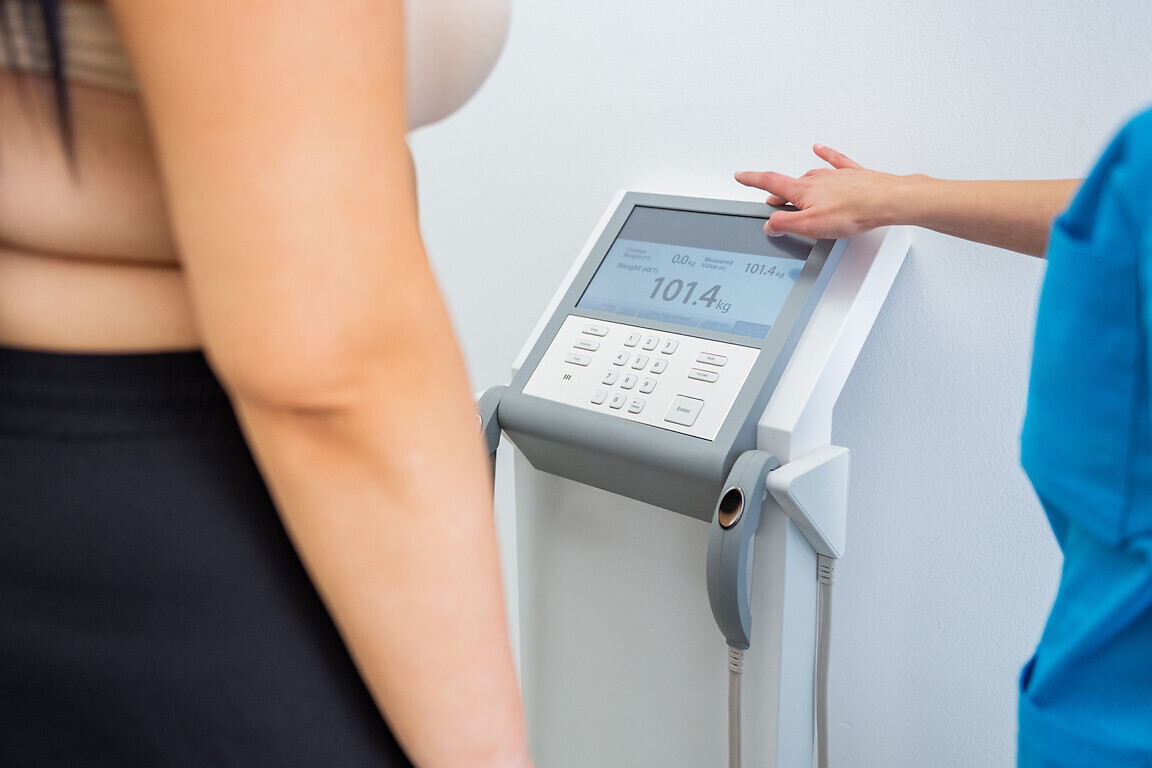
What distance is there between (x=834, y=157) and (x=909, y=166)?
0.10 meters

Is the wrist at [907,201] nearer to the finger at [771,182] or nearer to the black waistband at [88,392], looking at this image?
the finger at [771,182]

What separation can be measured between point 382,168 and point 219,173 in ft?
0.20

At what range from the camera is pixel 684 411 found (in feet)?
3.12

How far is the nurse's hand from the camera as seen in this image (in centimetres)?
93

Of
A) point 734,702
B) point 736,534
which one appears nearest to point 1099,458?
point 736,534

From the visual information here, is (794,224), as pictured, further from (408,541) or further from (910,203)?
(408,541)

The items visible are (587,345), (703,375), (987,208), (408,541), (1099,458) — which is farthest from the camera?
(587,345)

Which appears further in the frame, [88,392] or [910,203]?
[910,203]

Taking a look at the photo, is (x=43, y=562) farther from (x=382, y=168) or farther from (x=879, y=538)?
(x=879, y=538)

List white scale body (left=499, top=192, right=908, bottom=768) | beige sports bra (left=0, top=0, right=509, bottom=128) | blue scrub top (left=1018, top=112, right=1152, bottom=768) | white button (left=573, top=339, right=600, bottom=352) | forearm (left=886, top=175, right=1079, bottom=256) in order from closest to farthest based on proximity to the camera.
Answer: beige sports bra (left=0, top=0, right=509, bottom=128), blue scrub top (left=1018, top=112, right=1152, bottom=768), forearm (left=886, top=175, right=1079, bottom=256), white scale body (left=499, top=192, right=908, bottom=768), white button (left=573, top=339, right=600, bottom=352)

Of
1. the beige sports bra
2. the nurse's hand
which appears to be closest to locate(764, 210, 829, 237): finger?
the nurse's hand

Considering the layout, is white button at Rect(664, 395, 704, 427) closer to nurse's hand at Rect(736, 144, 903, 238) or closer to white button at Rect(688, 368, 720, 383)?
white button at Rect(688, 368, 720, 383)

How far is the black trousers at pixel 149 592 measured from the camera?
39 centimetres

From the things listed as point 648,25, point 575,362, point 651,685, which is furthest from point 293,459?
point 648,25
